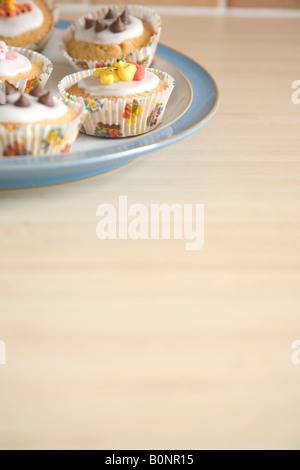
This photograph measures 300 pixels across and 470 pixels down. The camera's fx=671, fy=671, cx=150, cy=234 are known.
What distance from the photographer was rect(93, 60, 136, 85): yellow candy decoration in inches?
42.2

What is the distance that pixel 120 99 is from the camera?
1.06 metres

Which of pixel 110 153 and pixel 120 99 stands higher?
pixel 120 99

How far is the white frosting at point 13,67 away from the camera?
1125mm

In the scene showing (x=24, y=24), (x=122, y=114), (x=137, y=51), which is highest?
(x=24, y=24)

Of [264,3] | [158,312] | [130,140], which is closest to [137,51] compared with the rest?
[130,140]

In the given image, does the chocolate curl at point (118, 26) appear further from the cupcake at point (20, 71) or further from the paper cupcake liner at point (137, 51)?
the cupcake at point (20, 71)

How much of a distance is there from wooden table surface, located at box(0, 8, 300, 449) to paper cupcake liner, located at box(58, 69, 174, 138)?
0.21ft

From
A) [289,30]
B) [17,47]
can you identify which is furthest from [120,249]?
[289,30]

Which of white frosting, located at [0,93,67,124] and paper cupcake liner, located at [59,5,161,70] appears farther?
paper cupcake liner, located at [59,5,161,70]

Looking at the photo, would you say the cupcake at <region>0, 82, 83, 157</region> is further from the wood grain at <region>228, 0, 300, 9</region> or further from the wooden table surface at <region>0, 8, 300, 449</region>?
the wood grain at <region>228, 0, 300, 9</region>

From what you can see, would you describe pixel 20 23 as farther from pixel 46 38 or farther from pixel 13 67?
pixel 13 67

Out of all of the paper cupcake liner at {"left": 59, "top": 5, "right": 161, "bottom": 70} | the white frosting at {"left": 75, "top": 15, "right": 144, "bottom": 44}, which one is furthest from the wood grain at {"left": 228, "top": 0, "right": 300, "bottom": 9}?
the white frosting at {"left": 75, "top": 15, "right": 144, "bottom": 44}

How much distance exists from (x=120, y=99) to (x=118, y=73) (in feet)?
0.16

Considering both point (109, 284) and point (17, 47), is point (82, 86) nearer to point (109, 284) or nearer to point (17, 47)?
point (17, 47)
